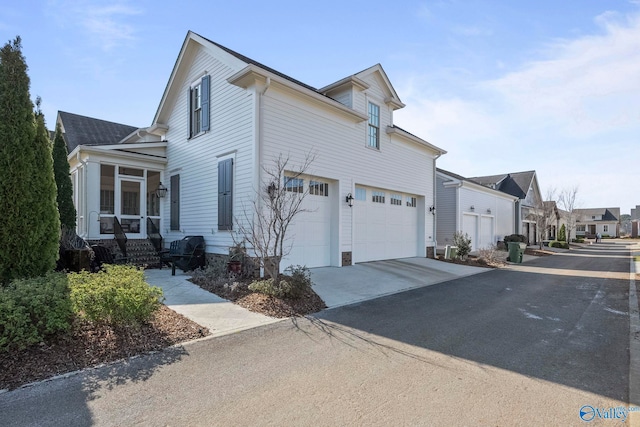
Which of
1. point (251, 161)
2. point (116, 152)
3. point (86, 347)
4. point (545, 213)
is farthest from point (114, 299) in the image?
point (545, 213)

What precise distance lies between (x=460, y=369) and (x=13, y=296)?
535 centimetres

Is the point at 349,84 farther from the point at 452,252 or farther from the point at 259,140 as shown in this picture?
the point at 452,252

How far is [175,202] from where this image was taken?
1184 centimetres

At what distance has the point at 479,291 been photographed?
8.85 meters

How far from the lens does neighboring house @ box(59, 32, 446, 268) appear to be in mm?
9156

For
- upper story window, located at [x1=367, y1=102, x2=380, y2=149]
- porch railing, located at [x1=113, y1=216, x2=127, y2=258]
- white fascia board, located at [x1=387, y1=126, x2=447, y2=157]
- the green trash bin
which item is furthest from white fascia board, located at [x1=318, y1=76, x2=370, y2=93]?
the green trash bin

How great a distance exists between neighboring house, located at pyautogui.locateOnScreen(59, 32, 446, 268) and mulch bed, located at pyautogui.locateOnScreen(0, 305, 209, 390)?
11.7ft

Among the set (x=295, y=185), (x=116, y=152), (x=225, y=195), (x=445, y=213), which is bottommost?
(x=445, y=213)

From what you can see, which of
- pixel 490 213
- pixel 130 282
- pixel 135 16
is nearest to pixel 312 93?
pixel 135 16

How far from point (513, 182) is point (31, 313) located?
115 feet

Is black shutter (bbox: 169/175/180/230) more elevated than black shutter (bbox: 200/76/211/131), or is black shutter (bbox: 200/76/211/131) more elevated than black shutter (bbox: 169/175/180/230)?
black shutter (bbox: 200/76/211/131)

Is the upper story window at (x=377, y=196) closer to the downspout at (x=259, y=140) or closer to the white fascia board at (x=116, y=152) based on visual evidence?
the downspout at (x=259, y=140)

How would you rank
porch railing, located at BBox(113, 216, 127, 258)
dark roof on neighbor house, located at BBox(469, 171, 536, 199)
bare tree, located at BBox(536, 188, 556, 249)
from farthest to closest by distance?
dark roof on neighbor house, located at BBox(469, 171, 536, 199) < bare tree, located at BBox(536, 188, 556, 249) < porch railing, located at BBox(113, 216, 127, 258)

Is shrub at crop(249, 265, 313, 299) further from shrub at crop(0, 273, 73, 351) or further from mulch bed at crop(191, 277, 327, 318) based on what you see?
shrub at crop(0, 273, 73, 351)
